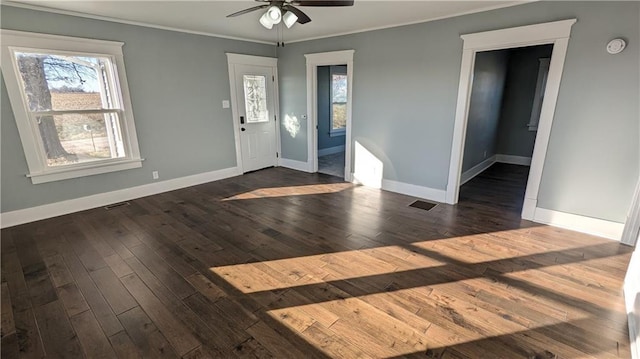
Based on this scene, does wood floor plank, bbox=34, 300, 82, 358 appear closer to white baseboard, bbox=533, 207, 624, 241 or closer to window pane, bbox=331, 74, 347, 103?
white baseboard, bbox=533, 207, 624, 241

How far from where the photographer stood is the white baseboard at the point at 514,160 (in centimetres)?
645

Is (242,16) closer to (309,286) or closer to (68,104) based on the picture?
(68,104)

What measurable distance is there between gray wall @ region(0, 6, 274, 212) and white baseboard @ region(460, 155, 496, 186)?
436 cm

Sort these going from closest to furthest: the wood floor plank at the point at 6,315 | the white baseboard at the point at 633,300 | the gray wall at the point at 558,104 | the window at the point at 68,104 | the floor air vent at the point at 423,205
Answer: the white baseboard at the point at 633,300, the wood floor plank at the point at 6,315, the gray wall at the point at 558,104, the window at the point at 68,104, the floor air vent at the point at 423,205

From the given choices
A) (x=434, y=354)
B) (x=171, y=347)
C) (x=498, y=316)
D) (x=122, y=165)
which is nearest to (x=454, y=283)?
(x=498, y=316)

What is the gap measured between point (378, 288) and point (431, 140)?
2.66 metres

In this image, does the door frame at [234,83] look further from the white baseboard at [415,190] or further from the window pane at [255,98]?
the white baseboard at [415,190]

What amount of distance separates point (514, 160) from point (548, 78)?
3.93 metres

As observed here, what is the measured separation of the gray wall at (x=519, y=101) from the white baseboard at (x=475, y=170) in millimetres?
536

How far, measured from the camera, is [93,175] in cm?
408

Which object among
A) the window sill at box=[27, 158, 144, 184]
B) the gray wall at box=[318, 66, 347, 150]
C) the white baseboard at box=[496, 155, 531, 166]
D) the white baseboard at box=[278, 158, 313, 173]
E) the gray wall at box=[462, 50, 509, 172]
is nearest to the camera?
the window sill at box=[27, 158, 144, 184]

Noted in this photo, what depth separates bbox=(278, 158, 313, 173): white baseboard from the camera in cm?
609

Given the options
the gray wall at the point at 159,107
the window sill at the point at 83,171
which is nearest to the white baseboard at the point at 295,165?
the gray wall at the point at 159,107

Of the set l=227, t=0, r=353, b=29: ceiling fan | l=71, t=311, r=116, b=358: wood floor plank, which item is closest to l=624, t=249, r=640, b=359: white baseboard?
l=227, t=0, r=353, b=29: ceiling fan
